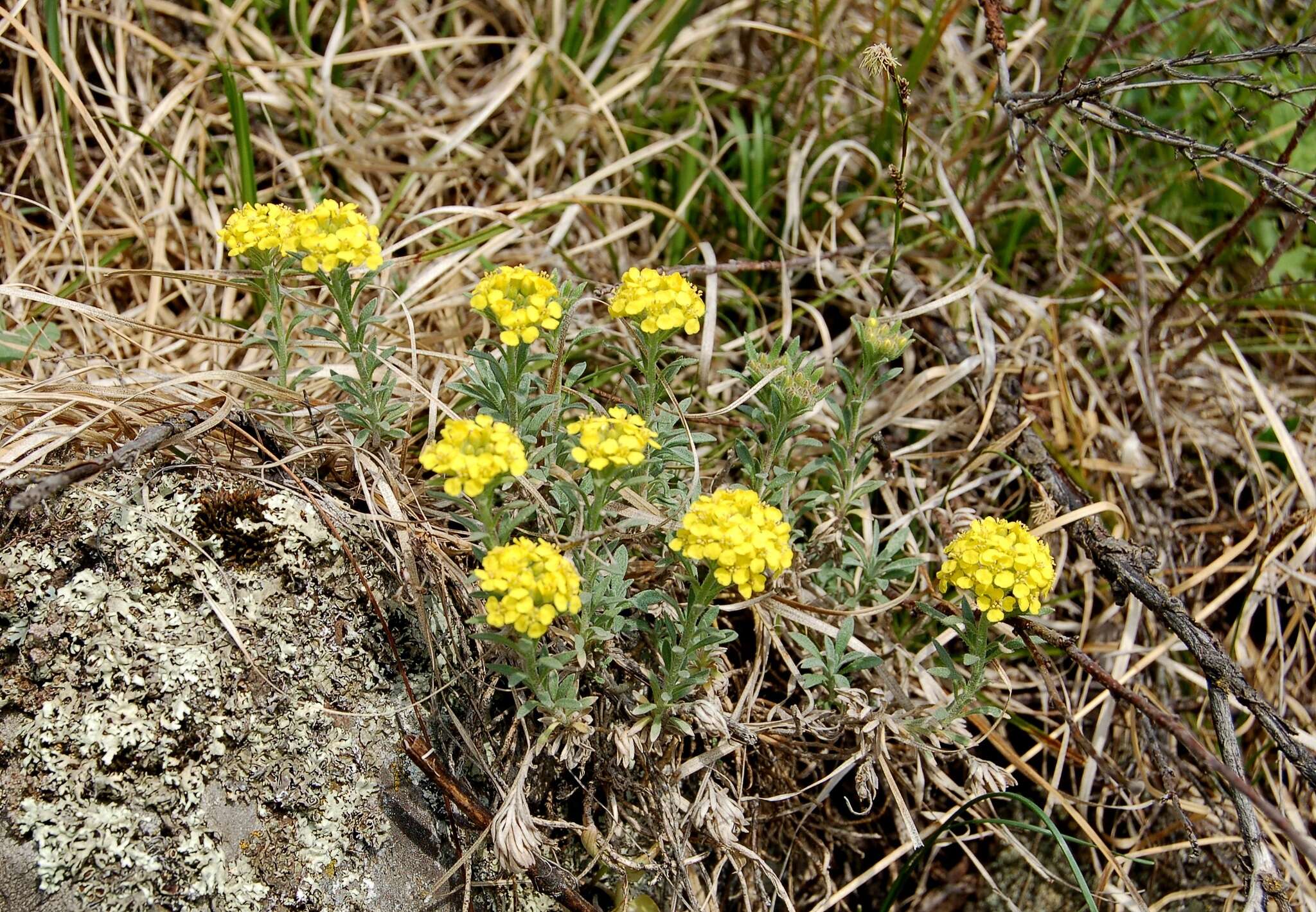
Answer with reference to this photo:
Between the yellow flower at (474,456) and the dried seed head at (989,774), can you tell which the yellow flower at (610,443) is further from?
the dried seed head at (989,774)

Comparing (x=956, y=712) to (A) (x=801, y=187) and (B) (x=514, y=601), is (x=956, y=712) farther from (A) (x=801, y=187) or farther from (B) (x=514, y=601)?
(A) (x=801, y=187)

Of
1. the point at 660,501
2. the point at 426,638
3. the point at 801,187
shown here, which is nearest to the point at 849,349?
the point at 801,187

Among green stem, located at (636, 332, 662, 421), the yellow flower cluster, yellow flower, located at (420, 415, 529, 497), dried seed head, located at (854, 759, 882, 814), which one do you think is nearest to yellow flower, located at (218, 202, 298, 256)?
the yellow flower cluster

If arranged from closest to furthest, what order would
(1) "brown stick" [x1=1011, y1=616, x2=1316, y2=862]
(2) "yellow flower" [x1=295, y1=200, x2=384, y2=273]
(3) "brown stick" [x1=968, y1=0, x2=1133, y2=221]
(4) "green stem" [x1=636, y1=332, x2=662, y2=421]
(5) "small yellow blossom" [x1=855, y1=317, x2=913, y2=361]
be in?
(1) "brown stick" [x1=1011, y1=616, x2=1316, y2=862] < (2) "yellow flower" [x1=295, y1=200, x2=384, y2=273] < (4) "green stem" [x1=636, y1=332, x2=662, y2=421] < (5) "small yellow blossom" [x1=855, y1=317, x2=913, y2=361] < (3) "brown stick" [x1=968, y1=0, x2=1133, y2=221]

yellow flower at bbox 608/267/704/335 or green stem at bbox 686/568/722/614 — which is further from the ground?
yellow flower at bbox 608/267/704/335

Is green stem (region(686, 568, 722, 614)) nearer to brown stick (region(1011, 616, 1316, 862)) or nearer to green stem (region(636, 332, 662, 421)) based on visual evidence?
green stem (region(636, 332, 662, 421))

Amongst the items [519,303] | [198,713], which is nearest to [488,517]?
[519,303]
